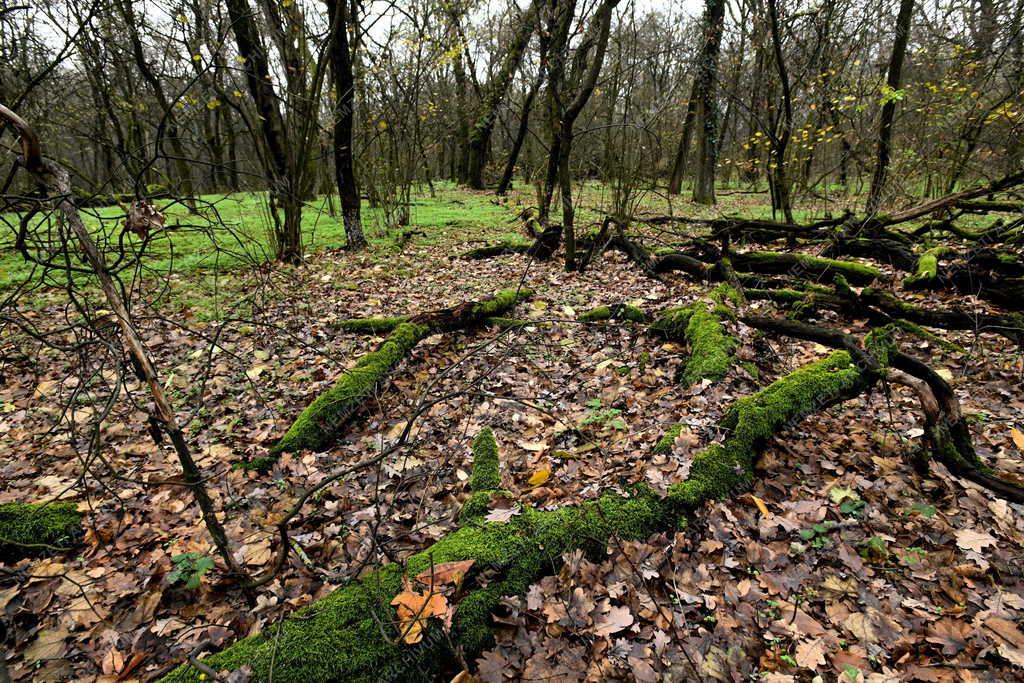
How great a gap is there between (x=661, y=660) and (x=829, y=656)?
731 millimetres

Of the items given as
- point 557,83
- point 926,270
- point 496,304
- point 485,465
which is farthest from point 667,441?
point 557,83

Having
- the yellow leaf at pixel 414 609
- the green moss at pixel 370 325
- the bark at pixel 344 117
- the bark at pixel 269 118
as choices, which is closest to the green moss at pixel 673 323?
the green moss at pixel 370 325

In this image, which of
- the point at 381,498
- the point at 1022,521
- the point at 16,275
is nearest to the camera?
the point at 1022,521

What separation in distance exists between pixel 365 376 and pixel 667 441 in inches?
109

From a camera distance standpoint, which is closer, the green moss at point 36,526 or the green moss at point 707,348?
the green moss at point 36,526

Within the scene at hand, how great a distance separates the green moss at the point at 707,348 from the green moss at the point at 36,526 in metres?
4.56

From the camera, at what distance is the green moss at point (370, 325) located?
20.0 ft

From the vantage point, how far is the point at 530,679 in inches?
82.4

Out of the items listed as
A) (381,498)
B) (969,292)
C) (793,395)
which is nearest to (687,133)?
(969,292)

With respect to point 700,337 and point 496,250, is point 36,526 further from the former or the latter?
point 496,250

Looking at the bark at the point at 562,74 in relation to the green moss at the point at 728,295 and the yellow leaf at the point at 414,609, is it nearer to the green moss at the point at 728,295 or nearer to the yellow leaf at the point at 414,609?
the green moss at the point at 728,295

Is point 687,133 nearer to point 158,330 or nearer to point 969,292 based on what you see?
point 969,292

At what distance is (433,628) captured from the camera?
206 cm

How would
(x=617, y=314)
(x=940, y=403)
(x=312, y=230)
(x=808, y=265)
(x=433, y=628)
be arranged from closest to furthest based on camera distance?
(x=433, y=628) → (x=940, y=403) → (x=617, y=314) → (x=808, y=265) → (x=312, y=230)
